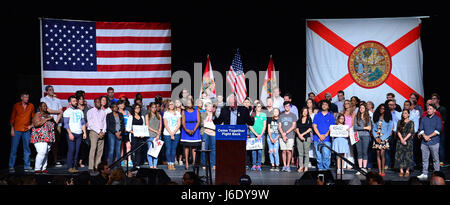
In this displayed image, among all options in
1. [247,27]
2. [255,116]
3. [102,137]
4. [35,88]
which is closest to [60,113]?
[102,137]

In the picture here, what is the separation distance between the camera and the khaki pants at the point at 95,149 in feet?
32.3

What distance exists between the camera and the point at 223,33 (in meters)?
13.0

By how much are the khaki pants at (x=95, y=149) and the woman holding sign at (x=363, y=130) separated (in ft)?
17.3

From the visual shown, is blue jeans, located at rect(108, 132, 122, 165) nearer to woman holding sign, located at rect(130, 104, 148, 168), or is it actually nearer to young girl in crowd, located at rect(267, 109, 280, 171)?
woman holding sign, located at rect(130, 104, 148, 168)

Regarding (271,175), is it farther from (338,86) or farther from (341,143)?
(338,86)

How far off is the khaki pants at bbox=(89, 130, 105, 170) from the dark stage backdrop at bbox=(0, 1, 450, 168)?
2177 mm

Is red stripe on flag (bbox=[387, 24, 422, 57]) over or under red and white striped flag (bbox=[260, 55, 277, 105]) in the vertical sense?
over

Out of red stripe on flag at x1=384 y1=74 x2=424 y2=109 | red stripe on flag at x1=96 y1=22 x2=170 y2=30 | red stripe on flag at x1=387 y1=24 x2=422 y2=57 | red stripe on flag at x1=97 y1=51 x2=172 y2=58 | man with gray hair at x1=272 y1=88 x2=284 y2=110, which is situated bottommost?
man with gray hair at x1=272 y1=88 x2=284 y2=110

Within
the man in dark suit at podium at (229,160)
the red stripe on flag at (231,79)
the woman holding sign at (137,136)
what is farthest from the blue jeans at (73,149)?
the red stripe on flag at (231,79)

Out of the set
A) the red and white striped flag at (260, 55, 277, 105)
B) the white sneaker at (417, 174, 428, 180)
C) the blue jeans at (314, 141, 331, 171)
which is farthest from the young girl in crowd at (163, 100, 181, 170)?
the white sneaker at (417, 174, 428, 180)

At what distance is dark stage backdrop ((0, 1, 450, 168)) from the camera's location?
1107 centimetres

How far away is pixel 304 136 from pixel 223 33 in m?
4.33

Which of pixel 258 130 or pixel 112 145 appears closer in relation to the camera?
pixel 112 145

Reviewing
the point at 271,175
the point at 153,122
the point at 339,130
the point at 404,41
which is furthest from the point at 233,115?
the point at 404,41
